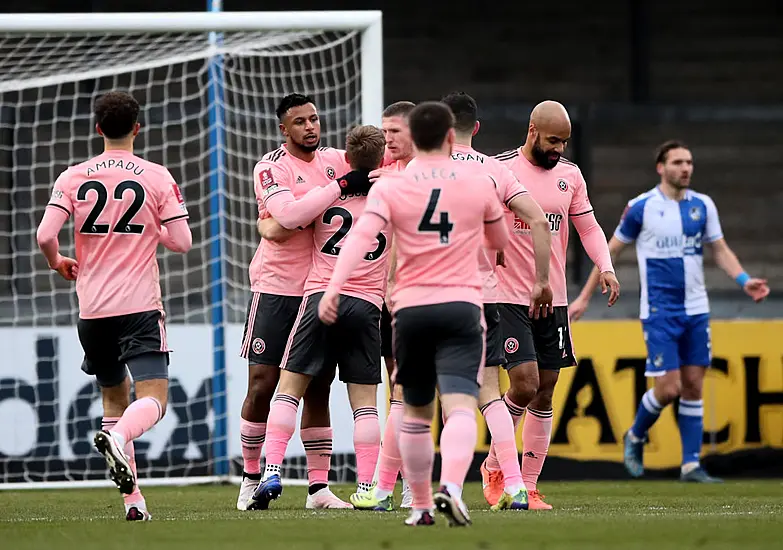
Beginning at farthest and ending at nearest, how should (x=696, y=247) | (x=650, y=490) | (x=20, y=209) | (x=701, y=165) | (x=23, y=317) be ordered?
1. (x=701, y=165)
2. (x=20, y=209)
3. (x=23, y=317)
4. (x=696, y=247)
5. (x=650, y=490)

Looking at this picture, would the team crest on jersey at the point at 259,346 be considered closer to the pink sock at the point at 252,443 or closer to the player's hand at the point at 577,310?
the pink sock at the point at 252,443

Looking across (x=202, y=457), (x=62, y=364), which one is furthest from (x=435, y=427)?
(x=62, y=364)

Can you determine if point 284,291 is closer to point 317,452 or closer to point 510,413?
point 317,452

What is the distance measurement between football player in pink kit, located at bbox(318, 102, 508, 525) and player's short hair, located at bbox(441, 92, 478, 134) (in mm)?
1197

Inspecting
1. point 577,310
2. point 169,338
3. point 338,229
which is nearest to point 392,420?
point 338,229

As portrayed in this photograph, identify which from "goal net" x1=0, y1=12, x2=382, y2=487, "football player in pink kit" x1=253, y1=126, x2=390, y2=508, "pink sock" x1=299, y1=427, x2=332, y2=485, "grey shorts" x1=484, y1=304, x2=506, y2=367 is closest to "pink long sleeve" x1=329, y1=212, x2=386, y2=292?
"football player in pink kit" x1=253, y1=126, x2=390, y2=508

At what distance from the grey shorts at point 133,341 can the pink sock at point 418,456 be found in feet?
4.89

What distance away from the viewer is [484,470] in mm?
7590

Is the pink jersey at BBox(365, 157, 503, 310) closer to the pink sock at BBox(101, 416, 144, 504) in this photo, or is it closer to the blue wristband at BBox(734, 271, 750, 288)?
the pink sock at BBox(101, 416, 144, 504)

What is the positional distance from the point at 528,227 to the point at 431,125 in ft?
5.96

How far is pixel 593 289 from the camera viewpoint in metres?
9.72

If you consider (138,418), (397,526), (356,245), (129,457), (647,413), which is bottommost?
(647,413)

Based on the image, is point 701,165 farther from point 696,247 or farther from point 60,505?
point 60,505

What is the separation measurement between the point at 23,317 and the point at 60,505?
3.20m
